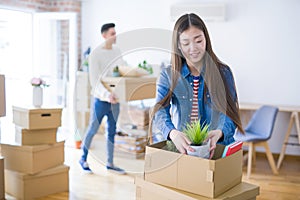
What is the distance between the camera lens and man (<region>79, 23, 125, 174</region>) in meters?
3.51

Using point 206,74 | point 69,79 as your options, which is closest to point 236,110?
point 206,74

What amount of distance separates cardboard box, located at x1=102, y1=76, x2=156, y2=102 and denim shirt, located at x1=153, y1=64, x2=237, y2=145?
5.62ft

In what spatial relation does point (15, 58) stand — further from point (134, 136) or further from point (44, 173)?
point (44, 173)

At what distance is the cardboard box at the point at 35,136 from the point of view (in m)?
3.04

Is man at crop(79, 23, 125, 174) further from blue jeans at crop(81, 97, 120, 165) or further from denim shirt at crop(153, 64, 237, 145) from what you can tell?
denim shirt at crop(153, 64, 237, 145)

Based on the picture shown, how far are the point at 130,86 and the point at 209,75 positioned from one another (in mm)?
1894

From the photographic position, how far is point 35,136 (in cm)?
309

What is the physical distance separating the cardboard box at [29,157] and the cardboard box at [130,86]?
2.50 feet

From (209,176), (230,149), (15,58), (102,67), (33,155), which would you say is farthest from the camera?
(15,58)

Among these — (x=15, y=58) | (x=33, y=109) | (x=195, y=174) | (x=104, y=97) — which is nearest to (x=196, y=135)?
(x=195, y=174)

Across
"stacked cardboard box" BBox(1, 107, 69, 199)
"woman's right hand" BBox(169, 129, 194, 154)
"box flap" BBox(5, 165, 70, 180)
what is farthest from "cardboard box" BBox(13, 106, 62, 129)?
"woman's right hand" BBox(169, 129, 194, 154)

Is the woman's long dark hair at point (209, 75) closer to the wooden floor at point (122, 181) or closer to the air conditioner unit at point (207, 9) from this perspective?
the wooden floor at point (122, 181)

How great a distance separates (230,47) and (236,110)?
3.08 metres

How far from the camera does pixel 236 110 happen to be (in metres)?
1.60
